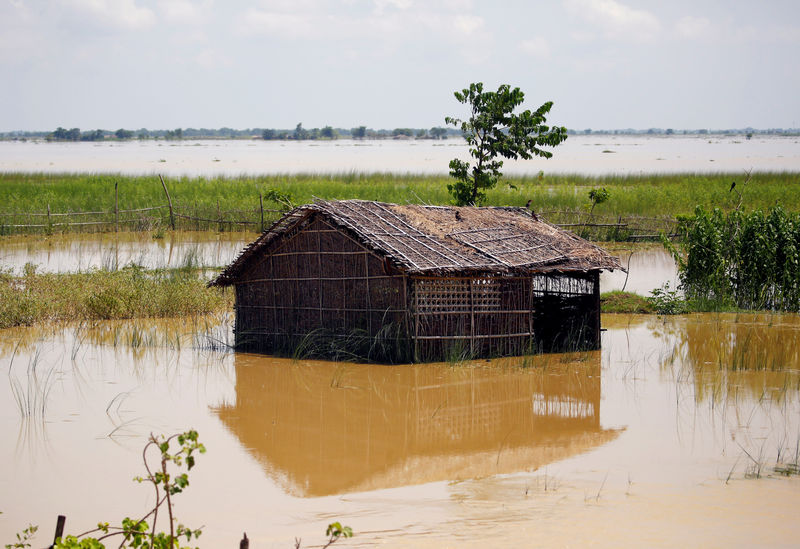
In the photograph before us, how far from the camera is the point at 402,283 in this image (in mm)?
10164

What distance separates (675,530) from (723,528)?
1.06ft

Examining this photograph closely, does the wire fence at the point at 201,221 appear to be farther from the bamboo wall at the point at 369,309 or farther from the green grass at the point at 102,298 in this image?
the bamboo wall at the point at 369,309

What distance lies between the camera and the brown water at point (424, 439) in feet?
19.7

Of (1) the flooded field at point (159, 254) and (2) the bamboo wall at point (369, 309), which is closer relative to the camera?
(2) the bamboo wall at point (369, 309)

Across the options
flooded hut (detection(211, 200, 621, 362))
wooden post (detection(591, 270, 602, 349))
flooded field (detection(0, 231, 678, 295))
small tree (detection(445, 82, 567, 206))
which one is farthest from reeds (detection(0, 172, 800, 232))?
wooden post (detection(591, 270, 602, 349))

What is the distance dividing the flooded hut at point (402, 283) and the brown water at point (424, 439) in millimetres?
338

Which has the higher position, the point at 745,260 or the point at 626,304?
the point at 745,260

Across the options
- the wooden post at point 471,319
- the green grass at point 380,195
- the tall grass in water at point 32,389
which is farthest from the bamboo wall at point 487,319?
the green grass at point 380,195

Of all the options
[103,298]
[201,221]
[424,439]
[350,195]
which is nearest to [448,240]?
[424,439]

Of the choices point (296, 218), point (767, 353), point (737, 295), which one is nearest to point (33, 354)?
point (296, 218)

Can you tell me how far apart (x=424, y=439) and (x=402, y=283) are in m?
2.50

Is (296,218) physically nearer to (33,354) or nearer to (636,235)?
(33,354)

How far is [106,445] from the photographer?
307 inches

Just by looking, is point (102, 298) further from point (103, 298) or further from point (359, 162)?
point (359, 162)
